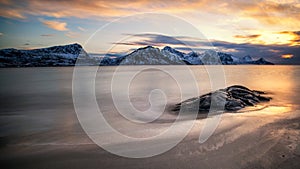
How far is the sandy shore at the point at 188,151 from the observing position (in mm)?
4746

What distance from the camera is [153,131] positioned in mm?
7332

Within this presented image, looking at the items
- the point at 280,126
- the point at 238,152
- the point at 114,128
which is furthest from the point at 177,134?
the point at 280,126

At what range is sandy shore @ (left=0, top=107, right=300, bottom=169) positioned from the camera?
187 inches

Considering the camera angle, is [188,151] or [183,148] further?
[183,148]

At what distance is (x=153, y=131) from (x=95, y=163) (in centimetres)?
297

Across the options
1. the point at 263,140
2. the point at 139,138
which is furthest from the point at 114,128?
the point at 263,140

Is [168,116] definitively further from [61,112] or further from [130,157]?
[61,112]

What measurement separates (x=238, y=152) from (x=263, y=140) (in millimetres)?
1490

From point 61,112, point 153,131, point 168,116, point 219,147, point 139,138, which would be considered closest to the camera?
point 219,147

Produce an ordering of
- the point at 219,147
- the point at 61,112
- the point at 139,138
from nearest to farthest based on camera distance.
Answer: the point at 219,147 → the point at 139,138 → the point at 61,112

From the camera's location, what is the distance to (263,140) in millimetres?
6113

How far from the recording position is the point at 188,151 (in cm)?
541

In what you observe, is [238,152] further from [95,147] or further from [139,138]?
[95,147]

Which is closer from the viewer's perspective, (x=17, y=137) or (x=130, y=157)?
(x=130, y=157)
